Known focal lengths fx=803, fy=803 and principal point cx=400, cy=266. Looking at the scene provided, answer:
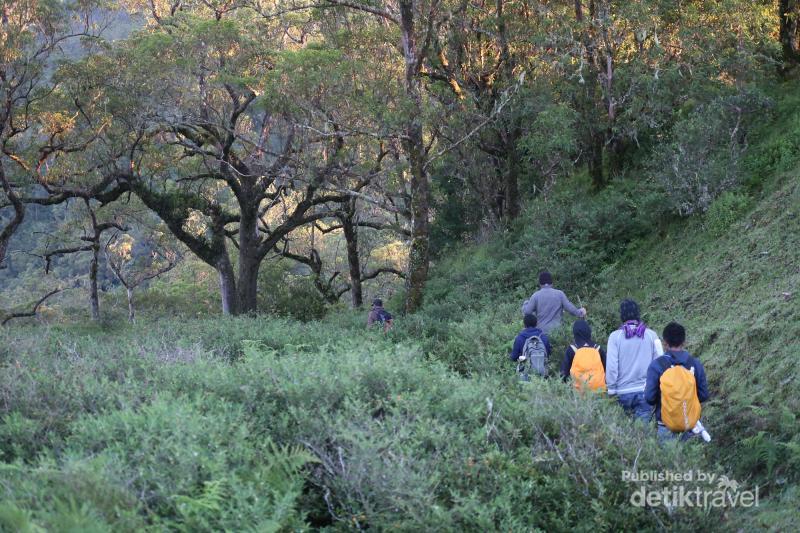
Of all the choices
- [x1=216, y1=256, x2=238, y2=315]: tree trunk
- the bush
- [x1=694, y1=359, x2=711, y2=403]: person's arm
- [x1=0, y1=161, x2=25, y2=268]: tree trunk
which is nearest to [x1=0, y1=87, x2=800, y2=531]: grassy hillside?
[x1=694, y1=359, x2=711, y2=403]: person's arm

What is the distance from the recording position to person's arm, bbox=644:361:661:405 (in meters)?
7.02

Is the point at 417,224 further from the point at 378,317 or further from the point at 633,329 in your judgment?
the point at 633,329

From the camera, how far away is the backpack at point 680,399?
22.2 feet

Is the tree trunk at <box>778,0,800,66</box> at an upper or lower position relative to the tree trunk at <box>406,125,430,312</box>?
→ upper

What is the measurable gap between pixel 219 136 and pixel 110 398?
16789 millimetres

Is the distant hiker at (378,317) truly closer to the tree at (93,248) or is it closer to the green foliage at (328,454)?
the green foliage at (328,454)

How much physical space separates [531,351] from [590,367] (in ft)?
4.34

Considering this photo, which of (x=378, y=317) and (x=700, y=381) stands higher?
(x=700, y=381)

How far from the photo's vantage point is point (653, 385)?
7039 mm

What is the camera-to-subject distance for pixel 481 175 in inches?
912

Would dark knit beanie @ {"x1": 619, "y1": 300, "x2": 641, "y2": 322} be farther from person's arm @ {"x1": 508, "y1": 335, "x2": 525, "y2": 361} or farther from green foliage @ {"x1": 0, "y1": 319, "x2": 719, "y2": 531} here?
person's arm @ {"x1": 508, "y1": 335, "x2": 525, "y2": 361}

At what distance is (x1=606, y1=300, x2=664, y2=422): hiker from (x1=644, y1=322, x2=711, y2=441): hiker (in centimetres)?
60

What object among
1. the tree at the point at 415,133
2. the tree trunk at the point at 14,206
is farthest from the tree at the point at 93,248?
the tree at the point at 415,133

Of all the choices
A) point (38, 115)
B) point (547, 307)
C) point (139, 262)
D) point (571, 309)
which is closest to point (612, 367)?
point (571, 309)
